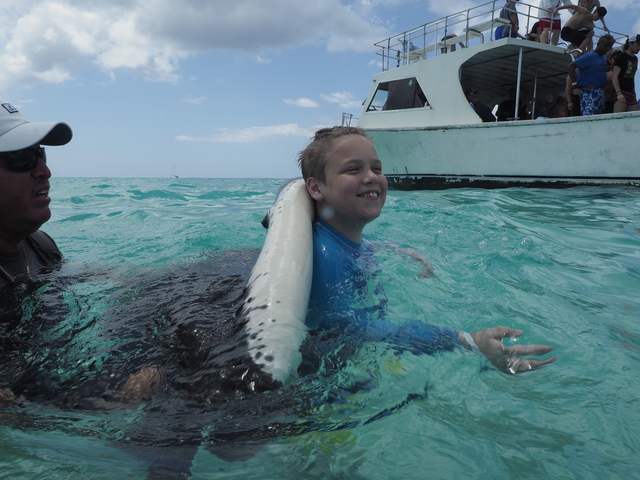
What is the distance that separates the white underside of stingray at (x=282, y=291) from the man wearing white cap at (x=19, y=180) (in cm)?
131

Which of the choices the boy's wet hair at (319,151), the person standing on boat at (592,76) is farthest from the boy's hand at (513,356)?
the person standing on boat at (592,76)

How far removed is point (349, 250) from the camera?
258 centimetres

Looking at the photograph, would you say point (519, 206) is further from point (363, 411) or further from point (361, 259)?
point (363, 411)

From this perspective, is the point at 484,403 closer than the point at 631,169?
Yes

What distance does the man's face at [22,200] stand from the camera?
2302mm

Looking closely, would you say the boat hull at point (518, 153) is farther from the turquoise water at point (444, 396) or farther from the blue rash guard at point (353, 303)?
the blue rash guard at point (353, 303)

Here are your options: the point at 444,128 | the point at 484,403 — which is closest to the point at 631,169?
the point at 444,128

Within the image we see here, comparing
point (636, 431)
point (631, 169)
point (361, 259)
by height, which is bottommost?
point (636, 431)

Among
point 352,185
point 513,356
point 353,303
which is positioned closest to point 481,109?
point 352,185

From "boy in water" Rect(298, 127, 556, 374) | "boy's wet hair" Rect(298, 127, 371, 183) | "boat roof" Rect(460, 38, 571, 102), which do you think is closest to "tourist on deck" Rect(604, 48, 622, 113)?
"boat roof" Rect(460, 38, 571, 102)

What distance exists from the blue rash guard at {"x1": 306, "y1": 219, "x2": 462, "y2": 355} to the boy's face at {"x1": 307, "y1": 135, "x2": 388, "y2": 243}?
0.10 metres

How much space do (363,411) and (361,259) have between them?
1234mm

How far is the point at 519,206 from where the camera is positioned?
7523mm

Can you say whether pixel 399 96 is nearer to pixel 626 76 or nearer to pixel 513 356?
pixel 626 76
